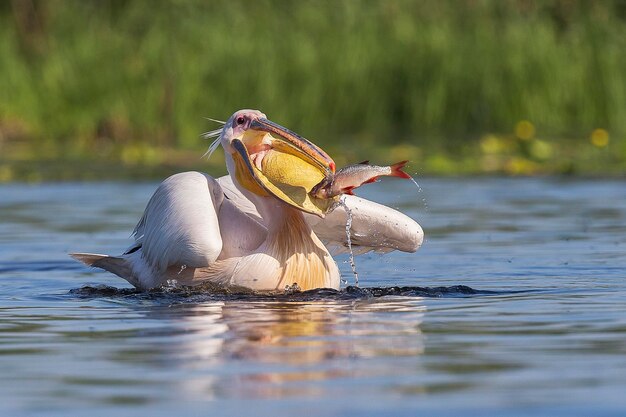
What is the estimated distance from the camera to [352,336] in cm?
562

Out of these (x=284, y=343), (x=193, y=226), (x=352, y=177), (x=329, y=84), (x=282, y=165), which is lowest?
(x=284, y=343)

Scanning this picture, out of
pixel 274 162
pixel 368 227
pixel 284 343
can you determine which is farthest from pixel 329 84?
pixel 284 343

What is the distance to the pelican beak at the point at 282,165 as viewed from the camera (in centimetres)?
702

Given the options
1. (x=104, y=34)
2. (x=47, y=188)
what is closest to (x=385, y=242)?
(x=47, y=188)

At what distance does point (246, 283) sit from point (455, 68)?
443 inches

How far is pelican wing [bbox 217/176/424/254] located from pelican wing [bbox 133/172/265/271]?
0.94 feet

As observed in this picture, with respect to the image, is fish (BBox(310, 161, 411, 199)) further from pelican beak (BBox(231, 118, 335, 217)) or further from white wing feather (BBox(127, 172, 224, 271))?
white wing feather (BBox(127, 172, 224, 271))

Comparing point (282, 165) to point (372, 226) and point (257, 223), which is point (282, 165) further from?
point (372, 226)

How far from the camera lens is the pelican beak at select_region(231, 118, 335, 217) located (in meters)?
7.02

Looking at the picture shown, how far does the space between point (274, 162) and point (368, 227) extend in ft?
2.07

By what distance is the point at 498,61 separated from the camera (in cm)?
1770

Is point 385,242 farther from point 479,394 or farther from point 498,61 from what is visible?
point 498,61

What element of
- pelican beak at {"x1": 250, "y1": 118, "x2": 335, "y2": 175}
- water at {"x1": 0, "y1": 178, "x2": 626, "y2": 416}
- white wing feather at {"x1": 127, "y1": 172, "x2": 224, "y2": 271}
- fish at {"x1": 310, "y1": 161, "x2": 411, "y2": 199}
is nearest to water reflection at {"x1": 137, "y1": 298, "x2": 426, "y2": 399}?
water at {"x1": 0, "y1": 178, "x2": 626, "y2": 416}

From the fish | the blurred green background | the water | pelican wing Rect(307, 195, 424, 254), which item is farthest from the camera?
the blurred green background
